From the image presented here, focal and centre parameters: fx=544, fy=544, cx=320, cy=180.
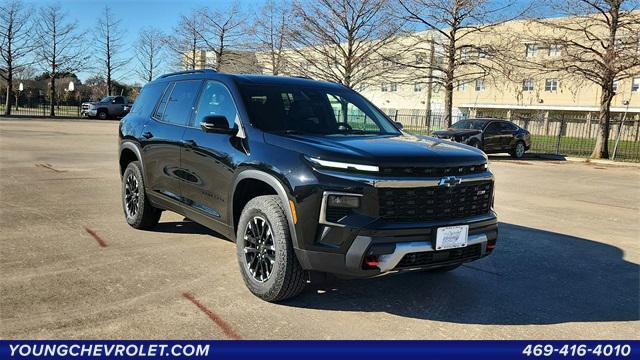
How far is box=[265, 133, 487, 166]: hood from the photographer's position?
3808 millimetres

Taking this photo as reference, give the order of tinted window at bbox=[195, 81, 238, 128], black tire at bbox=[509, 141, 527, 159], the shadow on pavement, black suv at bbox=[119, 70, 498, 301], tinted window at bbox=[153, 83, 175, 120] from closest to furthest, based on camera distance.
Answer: black suv at bbox=[119, 70, 498, 301], the shadow on pavement, tinted window at bbox=[195, 81, 238, 128], tinted window at bbox=[153, 83, 175, 120], black tire at bbox=[509, 141, 527, 159]

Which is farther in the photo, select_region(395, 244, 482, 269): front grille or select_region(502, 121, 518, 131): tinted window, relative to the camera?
select_region(502, 121, 518, 131): tinted window

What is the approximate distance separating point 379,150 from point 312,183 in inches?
22.5

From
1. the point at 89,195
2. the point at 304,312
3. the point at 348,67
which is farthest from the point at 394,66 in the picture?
the point at 304,312

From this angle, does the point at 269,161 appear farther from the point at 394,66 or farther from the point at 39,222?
the point at 394,66

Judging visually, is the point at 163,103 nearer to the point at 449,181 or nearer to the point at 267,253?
the point at 267,253

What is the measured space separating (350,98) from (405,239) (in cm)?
224

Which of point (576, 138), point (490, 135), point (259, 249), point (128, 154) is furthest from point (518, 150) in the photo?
point (259, 249)

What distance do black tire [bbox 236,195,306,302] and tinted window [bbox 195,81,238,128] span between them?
0.91 m

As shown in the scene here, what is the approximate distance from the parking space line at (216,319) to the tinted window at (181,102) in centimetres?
191

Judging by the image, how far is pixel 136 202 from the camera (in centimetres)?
641

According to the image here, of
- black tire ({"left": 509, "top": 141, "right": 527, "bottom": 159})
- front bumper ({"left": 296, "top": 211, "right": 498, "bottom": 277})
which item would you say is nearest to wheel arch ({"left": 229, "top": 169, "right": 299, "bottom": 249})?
front bumper ({"left": 296, "top": 211, "right": 498, "bottom": 277})

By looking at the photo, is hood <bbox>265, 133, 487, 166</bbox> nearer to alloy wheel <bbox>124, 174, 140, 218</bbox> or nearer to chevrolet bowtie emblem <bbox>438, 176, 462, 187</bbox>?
chevrolet bowtie emblem <bbox>438, 176, 462, 187</bbox>

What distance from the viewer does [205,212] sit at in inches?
198
